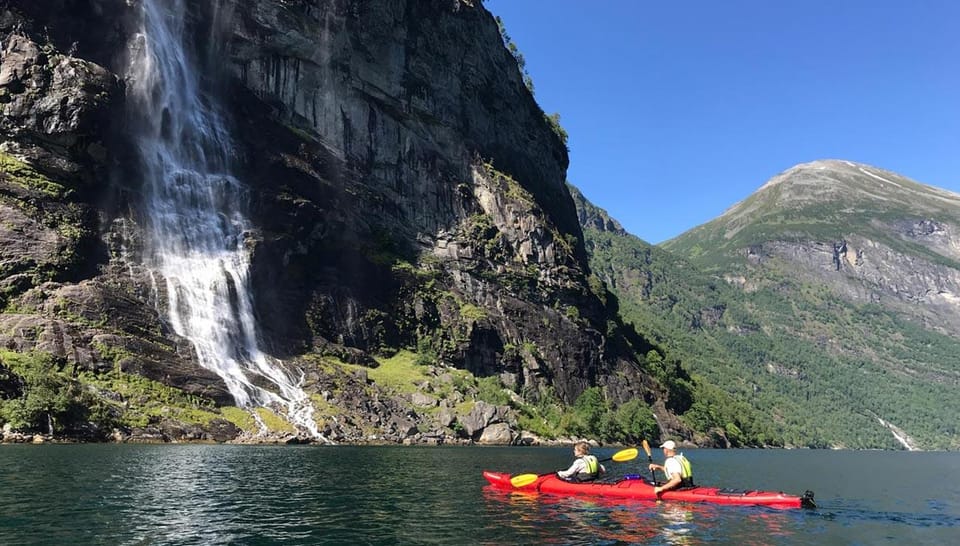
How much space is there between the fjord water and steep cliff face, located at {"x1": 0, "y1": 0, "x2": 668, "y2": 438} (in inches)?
1628

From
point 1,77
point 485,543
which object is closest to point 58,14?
point 1,77

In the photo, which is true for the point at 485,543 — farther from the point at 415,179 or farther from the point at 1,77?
the point at 415,179

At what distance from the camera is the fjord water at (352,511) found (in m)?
24.6

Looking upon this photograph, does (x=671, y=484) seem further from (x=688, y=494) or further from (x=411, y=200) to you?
(x=411, y=200)

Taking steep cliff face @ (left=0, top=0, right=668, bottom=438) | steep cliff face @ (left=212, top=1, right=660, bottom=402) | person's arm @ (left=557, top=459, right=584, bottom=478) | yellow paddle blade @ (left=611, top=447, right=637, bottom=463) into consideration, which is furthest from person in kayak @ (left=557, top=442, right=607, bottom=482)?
steep cliff face @ (left=212, top=1, right=660, bottom=402)

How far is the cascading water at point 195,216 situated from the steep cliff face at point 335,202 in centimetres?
264

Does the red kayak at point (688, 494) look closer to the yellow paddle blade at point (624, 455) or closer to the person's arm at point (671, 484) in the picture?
the person's arm at point (671, 484)

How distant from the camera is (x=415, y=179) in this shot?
142875 millimetres

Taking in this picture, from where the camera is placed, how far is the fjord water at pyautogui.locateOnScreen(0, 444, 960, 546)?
24625mm

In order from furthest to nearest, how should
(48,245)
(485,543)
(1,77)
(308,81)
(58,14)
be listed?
(308,81), (58,14), (1,77), (48,245), (485,543)

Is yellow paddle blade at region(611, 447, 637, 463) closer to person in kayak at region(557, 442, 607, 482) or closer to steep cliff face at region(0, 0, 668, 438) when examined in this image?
person in kayak at region(557, 442, 607, 482)

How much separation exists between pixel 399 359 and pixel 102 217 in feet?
169

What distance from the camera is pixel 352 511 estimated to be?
30.0 m

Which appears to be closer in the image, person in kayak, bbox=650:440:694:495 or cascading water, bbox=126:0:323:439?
person in kayak, bbox=650:440:694:495
